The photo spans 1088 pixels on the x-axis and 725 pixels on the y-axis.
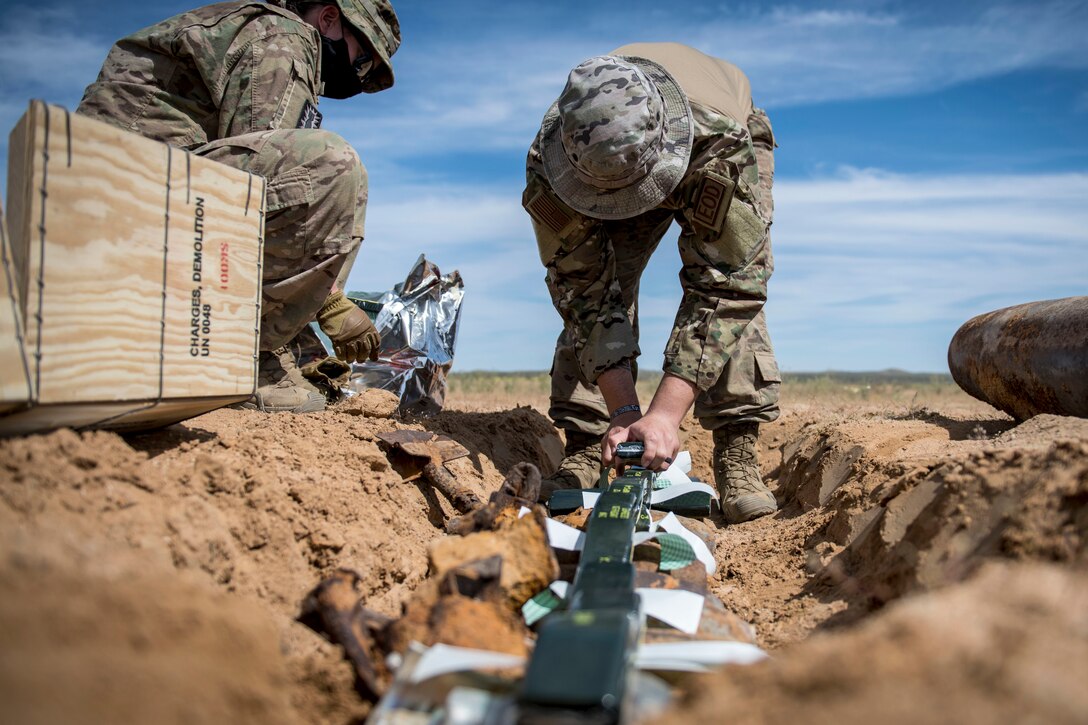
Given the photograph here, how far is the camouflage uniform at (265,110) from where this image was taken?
10.5ft

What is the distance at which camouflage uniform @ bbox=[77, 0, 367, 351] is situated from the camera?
3215 mm

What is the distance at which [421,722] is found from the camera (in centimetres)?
119

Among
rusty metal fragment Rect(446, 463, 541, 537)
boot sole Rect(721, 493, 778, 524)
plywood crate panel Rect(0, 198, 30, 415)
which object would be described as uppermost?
plywood crate panel Rect(0, 198, 30, 415)

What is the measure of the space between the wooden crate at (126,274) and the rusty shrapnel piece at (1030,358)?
11.0ft

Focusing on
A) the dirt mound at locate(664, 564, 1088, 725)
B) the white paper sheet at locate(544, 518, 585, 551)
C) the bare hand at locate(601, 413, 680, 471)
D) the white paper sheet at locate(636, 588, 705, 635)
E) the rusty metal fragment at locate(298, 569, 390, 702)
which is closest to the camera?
the dirt mound at locate(664, 564, 1088, 725)

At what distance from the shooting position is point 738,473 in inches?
137

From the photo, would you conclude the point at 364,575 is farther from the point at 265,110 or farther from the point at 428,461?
the point at 265,110

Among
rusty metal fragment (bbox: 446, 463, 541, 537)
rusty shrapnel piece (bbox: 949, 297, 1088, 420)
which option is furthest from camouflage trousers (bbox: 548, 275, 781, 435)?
rusty shrapnel piece (bbox: 949, 297, 1088, 420)

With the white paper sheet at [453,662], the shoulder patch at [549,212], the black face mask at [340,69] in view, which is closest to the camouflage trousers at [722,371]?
the shoulder patch at [549,212]

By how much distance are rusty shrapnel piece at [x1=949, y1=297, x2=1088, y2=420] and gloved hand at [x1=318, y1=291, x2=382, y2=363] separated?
3.17 metres

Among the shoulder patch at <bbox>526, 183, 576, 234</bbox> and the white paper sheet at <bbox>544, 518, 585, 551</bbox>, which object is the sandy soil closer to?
the white paper sheet at <bbox>544, 518, 585, 551</bbox>

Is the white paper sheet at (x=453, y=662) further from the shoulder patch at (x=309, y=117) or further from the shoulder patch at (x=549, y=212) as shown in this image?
the shoulder patch at (x=309, y=117)

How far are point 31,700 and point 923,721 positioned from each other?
40.8 inches

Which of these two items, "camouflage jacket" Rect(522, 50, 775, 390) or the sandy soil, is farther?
"camouflage jacket" Rect(522, 50, 775, 390)
